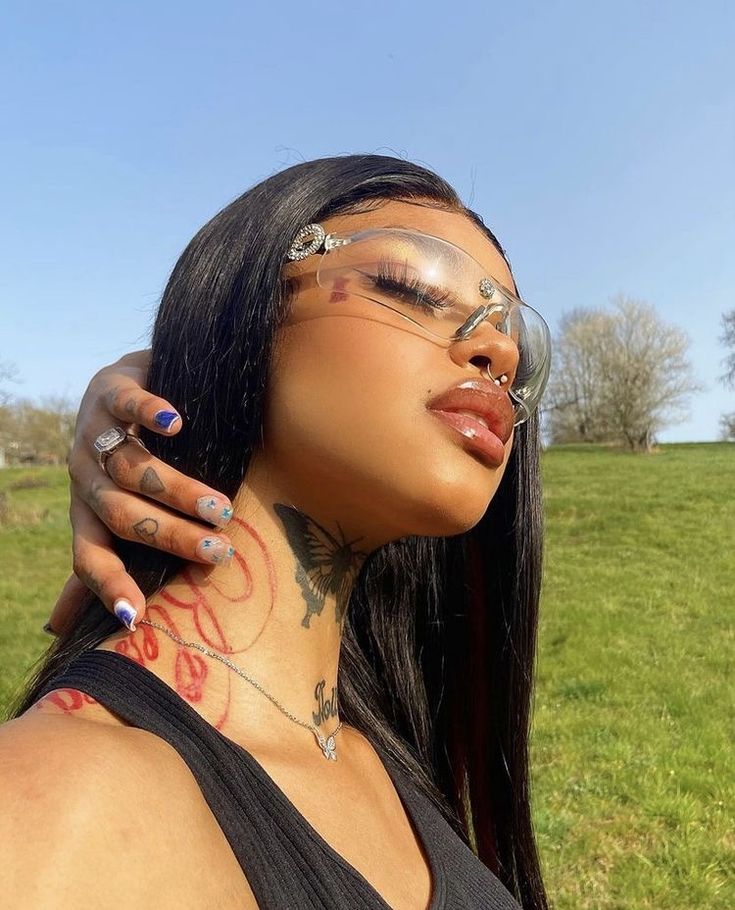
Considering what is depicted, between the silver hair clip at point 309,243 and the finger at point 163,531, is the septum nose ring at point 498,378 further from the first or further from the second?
the finger at point 163,531

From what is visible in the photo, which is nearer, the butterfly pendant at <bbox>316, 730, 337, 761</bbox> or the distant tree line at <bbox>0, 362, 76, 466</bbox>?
the butterfly pendant at <bbox>316, 730, 337, 761</bbox>

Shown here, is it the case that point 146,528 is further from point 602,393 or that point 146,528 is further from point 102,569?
point 602,393

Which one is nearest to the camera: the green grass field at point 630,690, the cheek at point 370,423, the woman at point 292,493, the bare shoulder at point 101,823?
the bare shoulder at point 101,823

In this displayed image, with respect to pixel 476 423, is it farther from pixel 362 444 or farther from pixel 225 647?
pixel 225 647

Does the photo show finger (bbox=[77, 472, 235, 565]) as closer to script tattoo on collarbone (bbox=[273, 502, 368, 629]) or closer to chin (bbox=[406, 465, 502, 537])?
script tattoo on collarbone (bbox=[273, 502, 368, 629])

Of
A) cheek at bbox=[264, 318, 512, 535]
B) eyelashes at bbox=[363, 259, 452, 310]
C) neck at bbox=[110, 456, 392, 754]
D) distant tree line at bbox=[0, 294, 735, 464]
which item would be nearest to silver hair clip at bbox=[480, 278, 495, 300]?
eyelashes at bbox=[363, 259, 452, 310]

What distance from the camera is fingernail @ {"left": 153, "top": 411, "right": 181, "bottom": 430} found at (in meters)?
1.40

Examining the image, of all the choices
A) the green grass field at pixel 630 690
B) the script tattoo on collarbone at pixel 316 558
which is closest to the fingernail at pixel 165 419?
the script tattoo on collarbone at pixel 316 558

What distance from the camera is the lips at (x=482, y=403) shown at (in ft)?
5.03

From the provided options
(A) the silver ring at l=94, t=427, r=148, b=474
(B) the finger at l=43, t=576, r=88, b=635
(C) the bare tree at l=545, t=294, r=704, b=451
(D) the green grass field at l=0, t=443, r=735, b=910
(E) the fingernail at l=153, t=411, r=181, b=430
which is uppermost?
(C) the bare tree at l=545, t=294, r=704, b=451

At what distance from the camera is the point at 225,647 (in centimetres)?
148

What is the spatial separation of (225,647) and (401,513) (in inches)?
17.8

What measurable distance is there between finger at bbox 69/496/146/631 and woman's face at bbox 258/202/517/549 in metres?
0.37

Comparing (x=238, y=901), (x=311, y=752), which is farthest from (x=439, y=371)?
(x=238, y=901)
